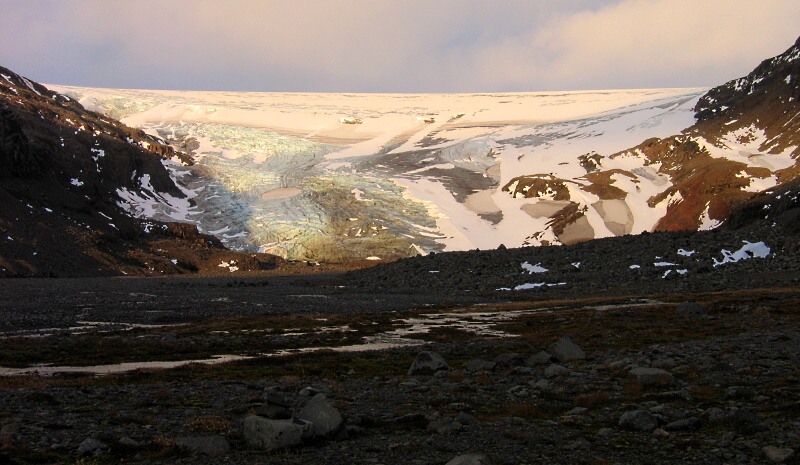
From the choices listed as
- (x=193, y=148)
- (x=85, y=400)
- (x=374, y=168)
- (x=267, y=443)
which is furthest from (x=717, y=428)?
→ (x=193, y=148)

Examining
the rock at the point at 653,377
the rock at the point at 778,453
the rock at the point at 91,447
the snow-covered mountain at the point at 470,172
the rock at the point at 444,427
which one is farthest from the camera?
the snow-covered mountain at the point at 470,172

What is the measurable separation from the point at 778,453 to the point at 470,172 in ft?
376

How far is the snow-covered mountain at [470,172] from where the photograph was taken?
318ft

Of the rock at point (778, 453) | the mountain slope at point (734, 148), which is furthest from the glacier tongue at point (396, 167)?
the rock at point (778, 453)

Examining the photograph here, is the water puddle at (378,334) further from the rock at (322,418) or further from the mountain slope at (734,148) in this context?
the mountain slope at (734,148)

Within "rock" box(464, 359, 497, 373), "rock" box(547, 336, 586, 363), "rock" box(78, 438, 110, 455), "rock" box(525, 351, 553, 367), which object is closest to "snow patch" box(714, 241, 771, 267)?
"rock" box(547, 336, 586, 363)

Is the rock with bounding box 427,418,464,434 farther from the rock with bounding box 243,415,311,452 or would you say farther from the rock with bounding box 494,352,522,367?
the rock with bounding box 494,352,522,367

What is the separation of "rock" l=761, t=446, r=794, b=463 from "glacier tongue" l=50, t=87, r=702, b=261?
287ft

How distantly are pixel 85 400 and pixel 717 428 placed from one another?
11.2 m

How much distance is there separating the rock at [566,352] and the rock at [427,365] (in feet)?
10.4

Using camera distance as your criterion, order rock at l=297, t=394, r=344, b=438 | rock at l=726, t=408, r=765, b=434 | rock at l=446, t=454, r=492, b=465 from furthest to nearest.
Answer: rock at l=297, t=394, r=344, b=438
rock at l=726, t=408, r=765, b=434
rock at l=446, t=454, r=492, b=465

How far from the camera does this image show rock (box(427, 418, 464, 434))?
11270mm

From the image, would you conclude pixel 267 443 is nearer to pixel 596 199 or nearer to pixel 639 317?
pixel 639 317

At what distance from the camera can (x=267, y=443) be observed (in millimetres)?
10172
